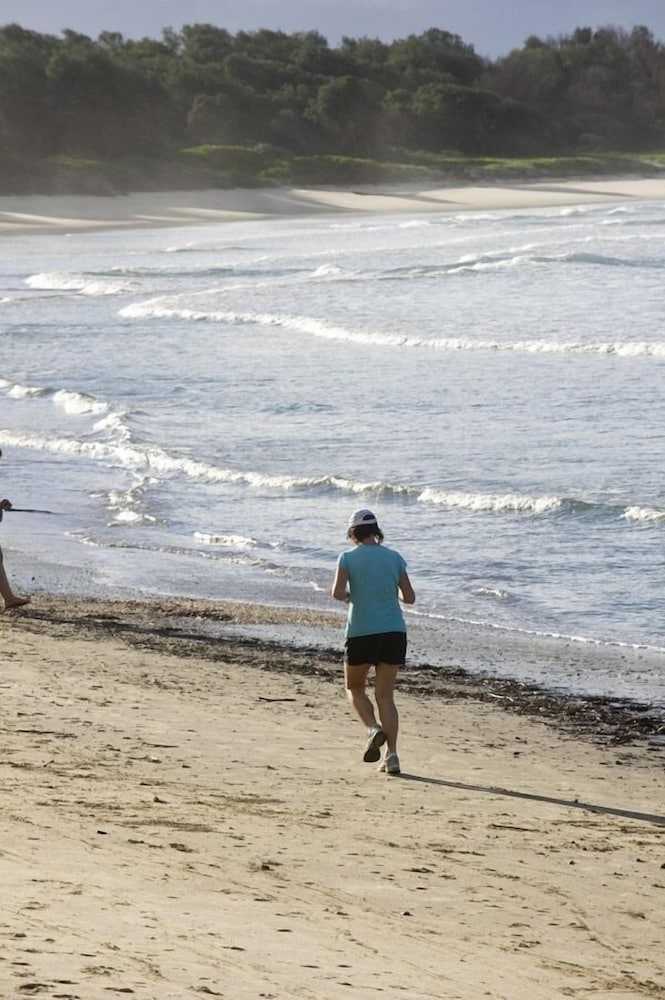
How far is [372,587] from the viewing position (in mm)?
7848

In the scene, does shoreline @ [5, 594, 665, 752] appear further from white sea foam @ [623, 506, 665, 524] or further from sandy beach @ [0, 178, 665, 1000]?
white sea foam @ [623, 506, 665, 524]

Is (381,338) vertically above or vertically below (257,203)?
below

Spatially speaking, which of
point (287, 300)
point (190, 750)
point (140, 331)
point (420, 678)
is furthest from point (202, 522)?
point (287, 300)

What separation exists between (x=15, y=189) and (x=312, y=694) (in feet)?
243

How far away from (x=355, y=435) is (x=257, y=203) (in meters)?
61.0

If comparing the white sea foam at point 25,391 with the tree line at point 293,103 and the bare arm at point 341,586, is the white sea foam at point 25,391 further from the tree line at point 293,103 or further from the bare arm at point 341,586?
the tree line at point 293,103

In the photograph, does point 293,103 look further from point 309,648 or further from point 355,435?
point 309,648

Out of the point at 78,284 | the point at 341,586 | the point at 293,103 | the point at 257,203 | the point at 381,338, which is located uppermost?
the point at 293,103

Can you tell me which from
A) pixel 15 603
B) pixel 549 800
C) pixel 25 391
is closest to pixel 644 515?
pixel 15 603

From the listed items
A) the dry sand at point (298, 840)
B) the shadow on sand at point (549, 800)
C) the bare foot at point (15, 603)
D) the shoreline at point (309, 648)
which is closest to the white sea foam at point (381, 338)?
the shoreline at point (309, 648)

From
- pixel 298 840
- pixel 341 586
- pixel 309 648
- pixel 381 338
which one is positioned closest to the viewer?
pixel 298 840

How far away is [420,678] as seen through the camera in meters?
10.1

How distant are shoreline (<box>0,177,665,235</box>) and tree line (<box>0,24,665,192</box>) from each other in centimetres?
421

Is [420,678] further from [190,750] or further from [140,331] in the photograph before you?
[140,331]
